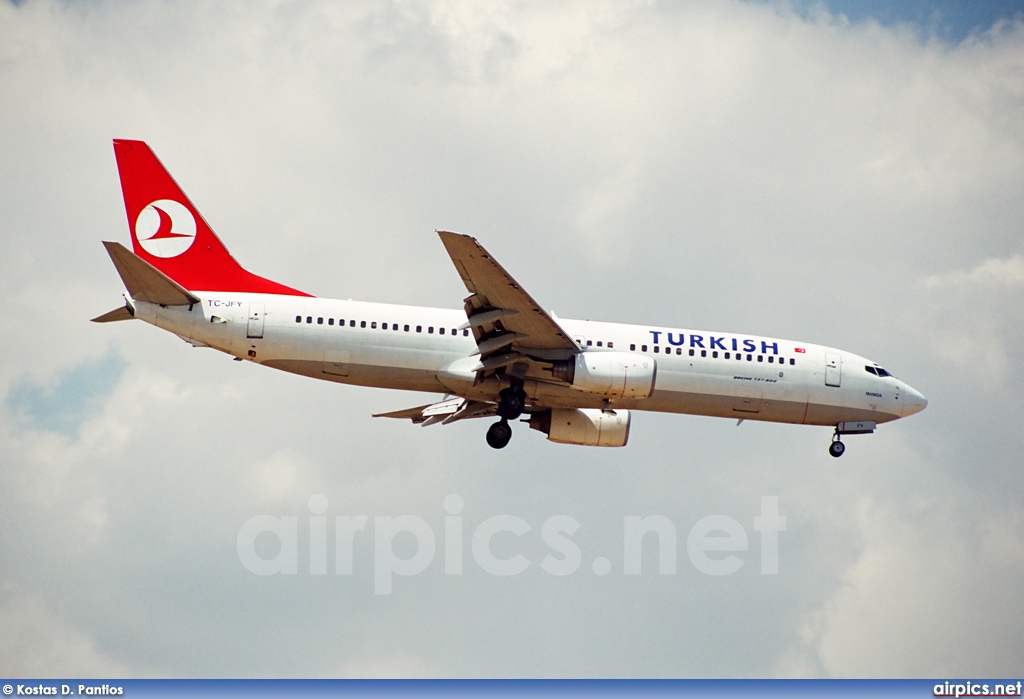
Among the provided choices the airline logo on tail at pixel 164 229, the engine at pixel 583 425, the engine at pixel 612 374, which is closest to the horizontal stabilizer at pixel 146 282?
the airline logo on tail at pixel 164 229

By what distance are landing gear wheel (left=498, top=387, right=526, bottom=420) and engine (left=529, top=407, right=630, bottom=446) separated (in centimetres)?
313

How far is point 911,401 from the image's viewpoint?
41.4 metres

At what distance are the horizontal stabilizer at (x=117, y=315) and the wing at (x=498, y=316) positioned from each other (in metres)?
9.74

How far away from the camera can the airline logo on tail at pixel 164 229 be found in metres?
38.3

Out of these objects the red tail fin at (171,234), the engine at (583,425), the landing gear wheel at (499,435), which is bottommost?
the landing gear wheel at (499,435)

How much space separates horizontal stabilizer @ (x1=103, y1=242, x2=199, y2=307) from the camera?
3385 centimetres

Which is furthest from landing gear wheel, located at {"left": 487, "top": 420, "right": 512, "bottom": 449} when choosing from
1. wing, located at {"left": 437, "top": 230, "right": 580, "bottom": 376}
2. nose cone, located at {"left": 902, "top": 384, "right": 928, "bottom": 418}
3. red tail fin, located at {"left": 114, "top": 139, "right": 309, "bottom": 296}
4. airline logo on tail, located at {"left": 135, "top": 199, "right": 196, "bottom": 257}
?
nose cone, located at {"left": 902, "top": 384, "right": 928, "bottom": 418}

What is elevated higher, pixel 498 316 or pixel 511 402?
pixel 498 316

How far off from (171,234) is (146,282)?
3.91 meters

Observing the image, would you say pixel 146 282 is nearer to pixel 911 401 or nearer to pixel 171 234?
pixel 171 234

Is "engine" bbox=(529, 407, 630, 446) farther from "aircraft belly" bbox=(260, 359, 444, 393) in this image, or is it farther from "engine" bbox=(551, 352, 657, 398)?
"aircraft belly" bbox=(260, 359, 444, 393)

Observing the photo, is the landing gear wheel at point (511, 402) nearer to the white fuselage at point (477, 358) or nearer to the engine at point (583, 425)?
the white fuselage at point (477, 358)

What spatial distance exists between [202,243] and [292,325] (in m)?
4.61

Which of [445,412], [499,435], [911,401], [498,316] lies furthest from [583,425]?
[911,401]
